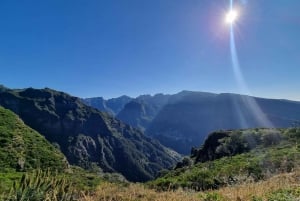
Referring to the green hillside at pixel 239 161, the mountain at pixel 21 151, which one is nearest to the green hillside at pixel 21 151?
the mountain at pixel 21 151

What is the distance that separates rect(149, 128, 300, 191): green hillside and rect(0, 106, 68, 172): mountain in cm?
1075

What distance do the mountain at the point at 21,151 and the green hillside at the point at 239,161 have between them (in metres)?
10.7

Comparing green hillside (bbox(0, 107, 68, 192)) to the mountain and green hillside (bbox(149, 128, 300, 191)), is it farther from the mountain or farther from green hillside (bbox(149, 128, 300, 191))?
green hillside (bbox(149, 128, 300, 191))

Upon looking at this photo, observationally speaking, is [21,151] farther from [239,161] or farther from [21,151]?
[239,161]

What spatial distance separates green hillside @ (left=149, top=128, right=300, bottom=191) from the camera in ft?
60.7

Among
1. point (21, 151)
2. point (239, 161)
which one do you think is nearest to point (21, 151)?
point (21, 151)

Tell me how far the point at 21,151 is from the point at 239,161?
19.5m

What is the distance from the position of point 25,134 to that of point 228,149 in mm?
26708

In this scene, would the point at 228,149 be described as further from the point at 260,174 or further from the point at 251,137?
the point at 260,174

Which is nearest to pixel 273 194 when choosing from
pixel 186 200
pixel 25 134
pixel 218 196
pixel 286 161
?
pixel 218 196

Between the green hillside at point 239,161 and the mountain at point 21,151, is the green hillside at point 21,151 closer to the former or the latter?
the mountain at point 21,151

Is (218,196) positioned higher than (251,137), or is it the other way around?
(251,137)

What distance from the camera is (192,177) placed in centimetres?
2273

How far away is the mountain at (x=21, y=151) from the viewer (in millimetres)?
30800
